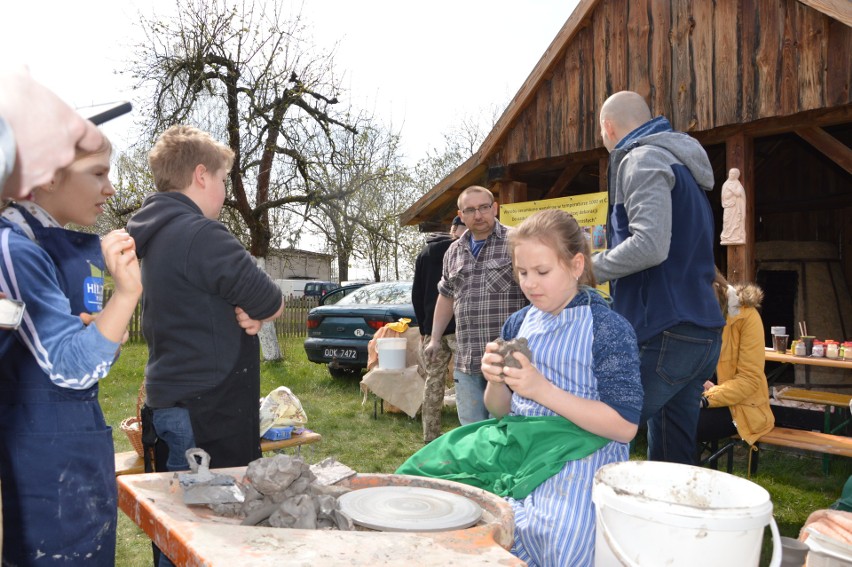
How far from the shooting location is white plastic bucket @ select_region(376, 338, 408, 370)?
751cm

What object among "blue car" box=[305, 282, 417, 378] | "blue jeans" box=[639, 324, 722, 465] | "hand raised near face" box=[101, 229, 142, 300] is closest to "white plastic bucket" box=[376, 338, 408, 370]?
"blue car" box=[305, 282, 417, 378]

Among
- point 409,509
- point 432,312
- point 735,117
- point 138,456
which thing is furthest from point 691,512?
point 735,117

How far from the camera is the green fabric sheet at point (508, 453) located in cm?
187

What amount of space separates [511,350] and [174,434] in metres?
1.26

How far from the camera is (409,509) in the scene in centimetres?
163

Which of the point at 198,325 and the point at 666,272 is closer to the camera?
the point at 198,325

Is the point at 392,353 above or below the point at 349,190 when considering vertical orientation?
below

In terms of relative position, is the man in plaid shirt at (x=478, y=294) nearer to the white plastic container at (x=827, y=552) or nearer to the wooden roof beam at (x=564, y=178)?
the white plastic container at (x=827, y=552)

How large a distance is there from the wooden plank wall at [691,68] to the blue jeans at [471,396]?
343cm

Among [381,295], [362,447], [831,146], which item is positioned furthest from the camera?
[381,295]

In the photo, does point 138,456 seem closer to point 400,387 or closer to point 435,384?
point 435,384

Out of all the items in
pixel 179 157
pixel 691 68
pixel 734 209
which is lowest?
pixel 179 157

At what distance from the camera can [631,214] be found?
2.70 meters

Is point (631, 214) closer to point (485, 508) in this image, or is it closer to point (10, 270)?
point (485, 508)
